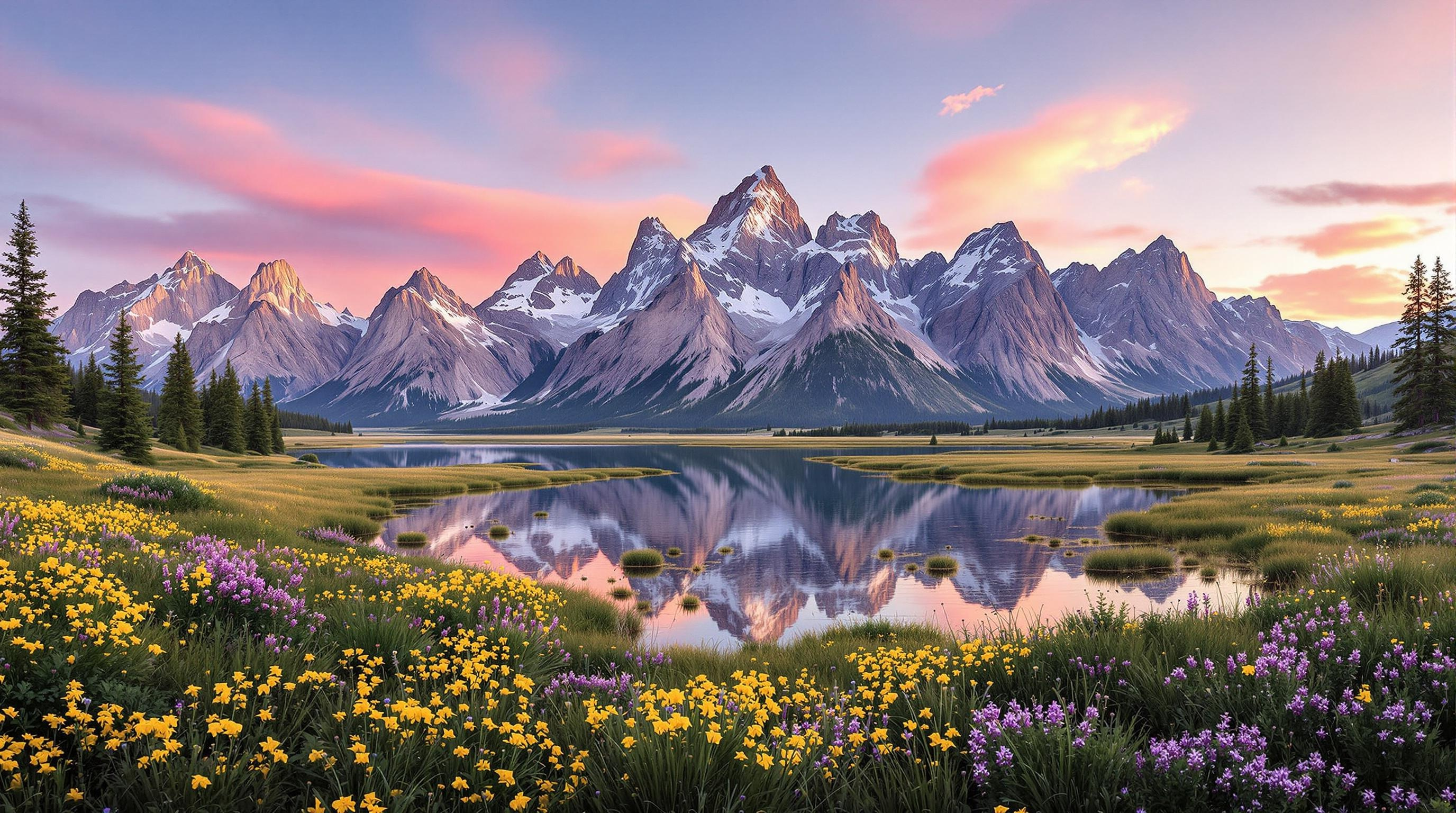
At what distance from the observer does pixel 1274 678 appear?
20.7 ft

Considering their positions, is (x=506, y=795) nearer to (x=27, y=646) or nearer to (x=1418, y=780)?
Answer: (x=27, y=646)

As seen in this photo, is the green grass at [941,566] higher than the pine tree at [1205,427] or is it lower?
lower

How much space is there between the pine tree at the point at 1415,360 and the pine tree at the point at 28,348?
162244 mm

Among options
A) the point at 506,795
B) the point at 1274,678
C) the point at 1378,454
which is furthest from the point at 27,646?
the point at 1378,454

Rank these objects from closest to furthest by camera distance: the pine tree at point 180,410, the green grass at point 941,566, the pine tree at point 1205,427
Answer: the green grass at point 941,566 → the pine tree at point 180,410 → the pine tree at point 1205,427

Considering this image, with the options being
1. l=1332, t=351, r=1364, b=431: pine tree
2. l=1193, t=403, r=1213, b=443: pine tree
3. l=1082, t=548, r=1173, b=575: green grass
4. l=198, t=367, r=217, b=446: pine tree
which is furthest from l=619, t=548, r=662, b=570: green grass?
l=1332, t=351, r=1364, b=431: pine tree

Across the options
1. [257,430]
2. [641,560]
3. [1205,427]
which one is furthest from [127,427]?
[1205,427]

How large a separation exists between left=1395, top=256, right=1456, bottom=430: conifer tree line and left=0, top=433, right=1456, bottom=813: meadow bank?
116 m

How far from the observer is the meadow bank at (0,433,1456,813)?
16.6 feet

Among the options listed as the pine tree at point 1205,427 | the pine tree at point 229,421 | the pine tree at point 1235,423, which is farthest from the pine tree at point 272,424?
the pine tree at point 1205,427

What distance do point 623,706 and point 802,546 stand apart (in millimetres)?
36230

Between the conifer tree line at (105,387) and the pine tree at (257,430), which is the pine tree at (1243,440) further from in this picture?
the pine tree at (257,430)

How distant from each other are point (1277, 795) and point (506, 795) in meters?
5.61

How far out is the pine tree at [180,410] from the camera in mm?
88750
